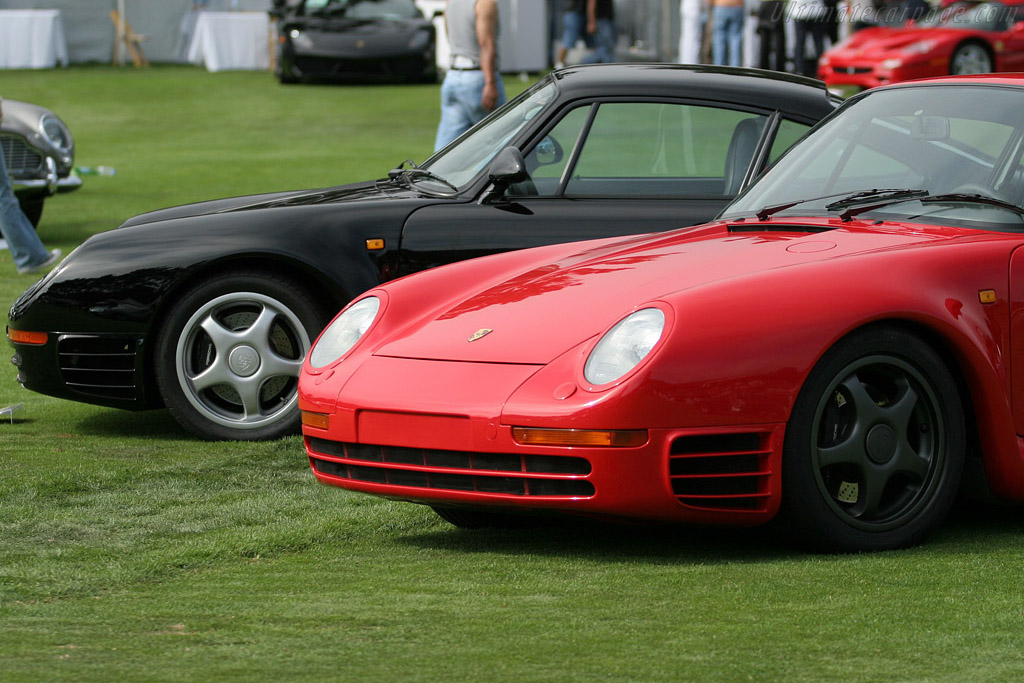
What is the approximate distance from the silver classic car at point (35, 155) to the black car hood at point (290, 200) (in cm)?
563

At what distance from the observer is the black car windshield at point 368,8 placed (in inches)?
989

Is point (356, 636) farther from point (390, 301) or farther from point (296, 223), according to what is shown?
point (296, 223)

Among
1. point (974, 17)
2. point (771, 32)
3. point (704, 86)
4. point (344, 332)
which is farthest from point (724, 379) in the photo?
point (974, 17)

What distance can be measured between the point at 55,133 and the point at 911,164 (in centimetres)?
871

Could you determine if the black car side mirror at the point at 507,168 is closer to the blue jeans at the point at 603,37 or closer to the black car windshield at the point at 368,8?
the blue jeans at the point at 603,37

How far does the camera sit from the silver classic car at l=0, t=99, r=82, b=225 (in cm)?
1185

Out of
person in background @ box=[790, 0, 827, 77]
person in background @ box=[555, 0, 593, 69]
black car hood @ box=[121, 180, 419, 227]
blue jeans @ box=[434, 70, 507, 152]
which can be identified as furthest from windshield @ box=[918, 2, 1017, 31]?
black car hood @ box=[121, 180, 419, 227]

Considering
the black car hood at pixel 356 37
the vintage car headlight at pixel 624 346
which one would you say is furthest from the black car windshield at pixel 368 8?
the vintage car headlight at pixel 624 346

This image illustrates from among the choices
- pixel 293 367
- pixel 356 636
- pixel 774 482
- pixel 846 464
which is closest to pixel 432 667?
pixel 356 636

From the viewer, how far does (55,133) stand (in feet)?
40.1

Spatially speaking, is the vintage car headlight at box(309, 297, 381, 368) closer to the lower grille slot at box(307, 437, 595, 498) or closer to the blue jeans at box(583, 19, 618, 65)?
the lower grille slot at box(307, 437, 595, 498)

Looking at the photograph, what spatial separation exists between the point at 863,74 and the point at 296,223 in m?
15.3

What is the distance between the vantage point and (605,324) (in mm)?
4133

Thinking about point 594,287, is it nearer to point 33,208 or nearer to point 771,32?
point 33,208
